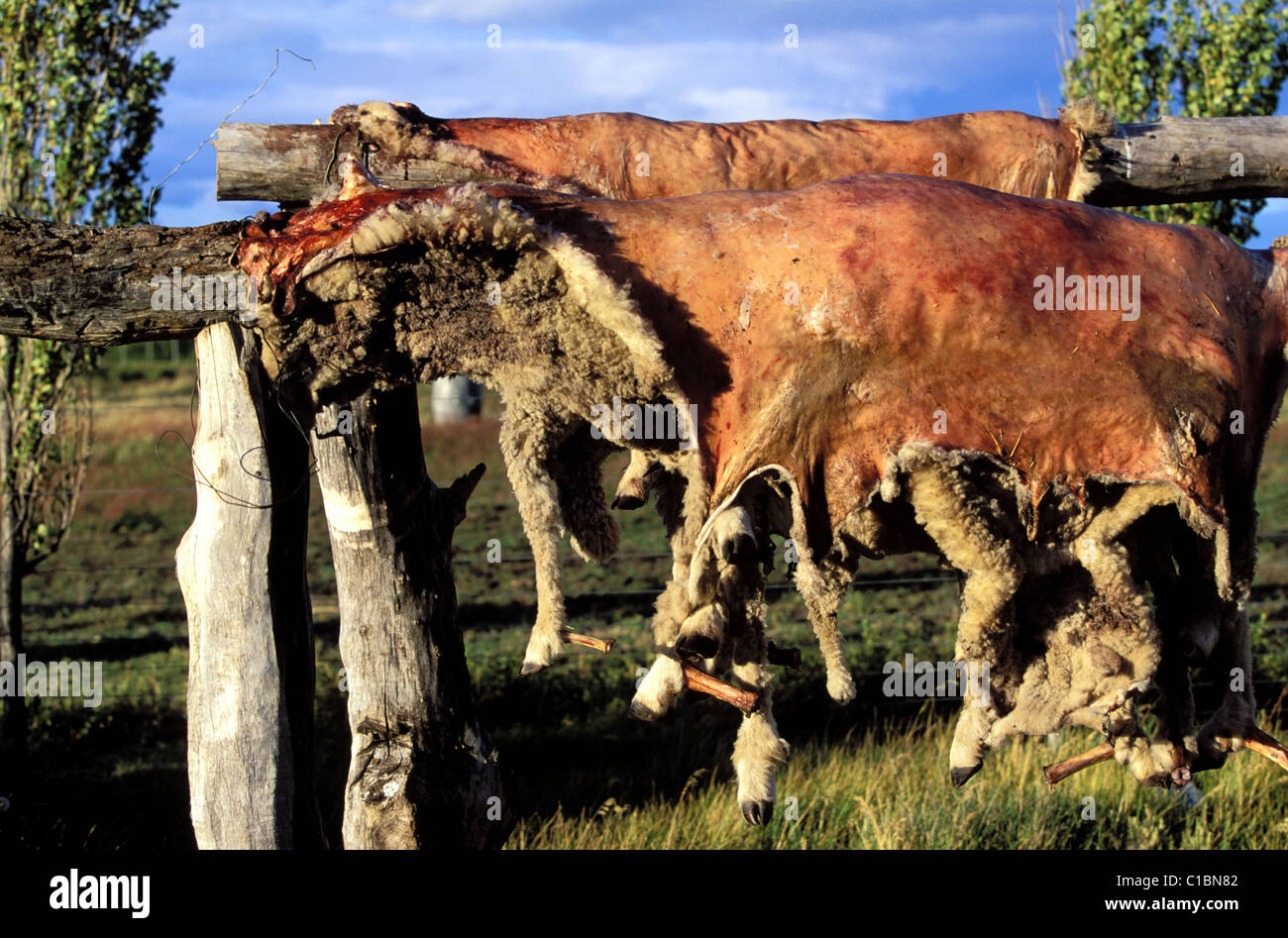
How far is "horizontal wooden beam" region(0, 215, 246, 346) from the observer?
273 cm

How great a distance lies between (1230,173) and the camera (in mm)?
3650

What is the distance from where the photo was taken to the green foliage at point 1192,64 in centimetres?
697

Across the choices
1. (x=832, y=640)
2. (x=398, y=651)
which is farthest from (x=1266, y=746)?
(x=398, y=651)

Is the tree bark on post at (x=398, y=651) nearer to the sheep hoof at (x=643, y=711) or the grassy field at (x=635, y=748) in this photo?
the grassy field at (x=635, y=748)

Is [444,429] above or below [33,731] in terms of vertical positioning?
above

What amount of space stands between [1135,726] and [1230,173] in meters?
1.98

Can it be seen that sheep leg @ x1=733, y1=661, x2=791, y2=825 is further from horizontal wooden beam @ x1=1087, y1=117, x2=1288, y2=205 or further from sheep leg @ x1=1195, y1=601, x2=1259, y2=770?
horizontal wooden beam @ x1=1087, y1=117, x2=1288, y2=205

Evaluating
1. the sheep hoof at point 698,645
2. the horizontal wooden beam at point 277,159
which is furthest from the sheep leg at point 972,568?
the horizontal wooden beam at point 277,159

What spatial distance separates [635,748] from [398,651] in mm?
3871

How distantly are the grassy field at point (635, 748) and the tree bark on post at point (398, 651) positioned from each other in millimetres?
308

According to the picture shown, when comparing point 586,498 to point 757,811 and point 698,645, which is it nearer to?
point 698,645

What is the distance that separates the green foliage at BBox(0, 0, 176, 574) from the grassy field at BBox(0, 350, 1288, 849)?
456 mm
